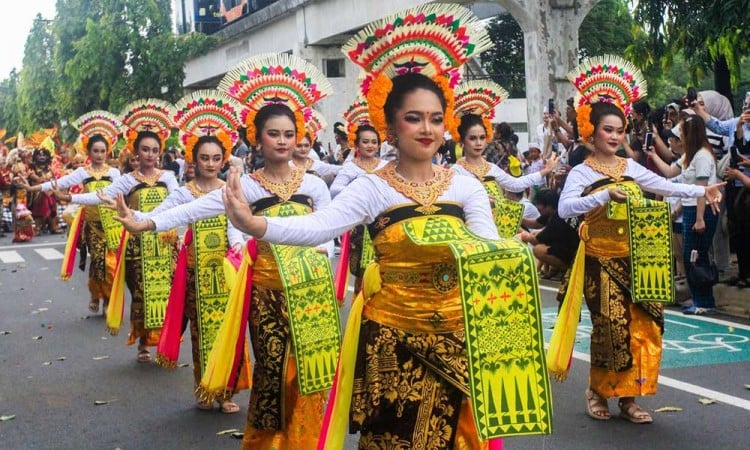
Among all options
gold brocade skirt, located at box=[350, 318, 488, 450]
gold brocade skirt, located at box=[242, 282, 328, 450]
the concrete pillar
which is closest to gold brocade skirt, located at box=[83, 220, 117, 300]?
gold brocade skirt, located at box=[242, 282, 328, 450]

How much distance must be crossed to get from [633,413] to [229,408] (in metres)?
2.50

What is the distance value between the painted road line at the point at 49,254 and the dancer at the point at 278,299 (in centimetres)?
1358

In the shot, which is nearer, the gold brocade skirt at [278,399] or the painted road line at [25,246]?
the gold brocade skirt at [278,399]

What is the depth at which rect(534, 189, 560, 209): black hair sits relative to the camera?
A: 1128 cm

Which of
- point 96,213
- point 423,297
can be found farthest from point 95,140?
point 423,297

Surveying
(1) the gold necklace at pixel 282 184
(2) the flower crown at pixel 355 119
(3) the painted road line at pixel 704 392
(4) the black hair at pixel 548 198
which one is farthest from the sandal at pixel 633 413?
(2) the flower crown at pixel 355 119

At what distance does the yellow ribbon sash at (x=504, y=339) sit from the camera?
3721 millimetres

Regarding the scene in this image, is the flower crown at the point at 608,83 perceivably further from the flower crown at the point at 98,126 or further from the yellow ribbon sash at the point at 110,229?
the flower crown at the point at 98,126

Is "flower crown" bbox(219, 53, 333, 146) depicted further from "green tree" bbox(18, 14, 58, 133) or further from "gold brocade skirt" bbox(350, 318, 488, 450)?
"green tree" bbox(18, 14, 58, 133)

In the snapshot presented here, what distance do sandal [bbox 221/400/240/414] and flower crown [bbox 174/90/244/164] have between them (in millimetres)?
1630

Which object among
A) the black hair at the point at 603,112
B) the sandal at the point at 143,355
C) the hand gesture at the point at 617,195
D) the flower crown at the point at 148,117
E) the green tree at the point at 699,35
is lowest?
the sandal at the point at 143,355

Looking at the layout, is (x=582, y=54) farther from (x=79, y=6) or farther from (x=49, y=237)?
(x=49, y=237)

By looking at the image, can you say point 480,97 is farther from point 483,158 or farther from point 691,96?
point 691,96

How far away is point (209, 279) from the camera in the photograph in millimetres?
6934
